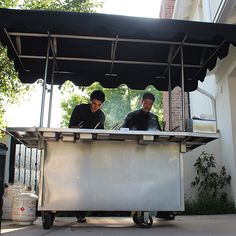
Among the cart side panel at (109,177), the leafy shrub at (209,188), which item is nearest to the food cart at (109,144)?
the cart side panel at (109,177)

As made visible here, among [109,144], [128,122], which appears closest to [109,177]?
[109,144]

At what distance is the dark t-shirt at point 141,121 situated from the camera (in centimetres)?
587

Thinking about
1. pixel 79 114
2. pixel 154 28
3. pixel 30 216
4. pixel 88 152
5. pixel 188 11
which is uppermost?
pixel 188 11

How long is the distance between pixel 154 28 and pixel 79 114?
1.81 metres

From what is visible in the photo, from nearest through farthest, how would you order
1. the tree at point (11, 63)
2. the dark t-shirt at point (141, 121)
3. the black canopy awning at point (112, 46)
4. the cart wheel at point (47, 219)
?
the black canopy awning at point (112, 46)
the cart wheel at point (47, 219)
the dark t-shirt at point (141, 121)
the tree at point (11, 63)

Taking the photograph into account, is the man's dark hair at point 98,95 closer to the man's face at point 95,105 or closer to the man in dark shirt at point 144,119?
the man's face at point 95,105

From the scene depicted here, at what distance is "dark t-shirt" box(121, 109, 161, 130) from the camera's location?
5.87m

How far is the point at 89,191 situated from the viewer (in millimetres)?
4906

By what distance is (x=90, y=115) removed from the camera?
5.86 m

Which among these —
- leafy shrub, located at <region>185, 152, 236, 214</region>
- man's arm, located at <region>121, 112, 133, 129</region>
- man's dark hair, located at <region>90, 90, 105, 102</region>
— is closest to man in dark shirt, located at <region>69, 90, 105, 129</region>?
man's dark hair, located at <region>90, 90, 105, 102</region>

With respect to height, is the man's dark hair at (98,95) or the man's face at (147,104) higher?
the man's dark hair at (98,95)

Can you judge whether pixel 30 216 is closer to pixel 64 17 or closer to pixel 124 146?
pixel 124 146

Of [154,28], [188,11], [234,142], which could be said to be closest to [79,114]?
[154,28]

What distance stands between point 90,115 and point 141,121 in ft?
2.52
